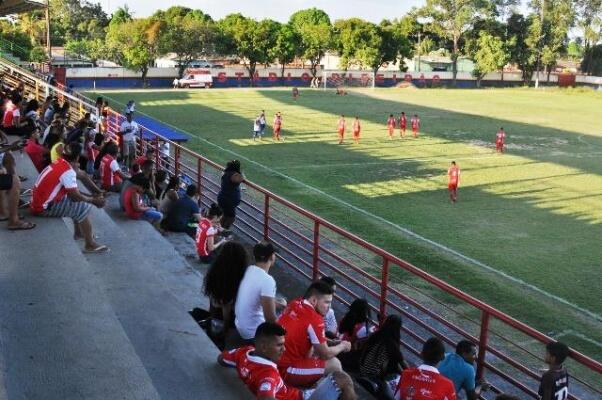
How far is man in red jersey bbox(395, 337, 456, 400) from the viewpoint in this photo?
4957 millimetres

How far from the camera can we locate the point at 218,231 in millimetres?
9766

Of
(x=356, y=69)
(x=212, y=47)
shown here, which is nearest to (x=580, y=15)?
(x=356, y=69)

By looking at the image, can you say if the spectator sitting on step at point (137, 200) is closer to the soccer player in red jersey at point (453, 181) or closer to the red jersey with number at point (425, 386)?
the red jersey with number at point (425, 386)

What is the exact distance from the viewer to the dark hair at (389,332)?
5883 millimetres

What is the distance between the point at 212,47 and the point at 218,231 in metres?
70.6

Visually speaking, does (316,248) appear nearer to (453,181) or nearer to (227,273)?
(227,273)

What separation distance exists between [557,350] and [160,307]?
3.82 m

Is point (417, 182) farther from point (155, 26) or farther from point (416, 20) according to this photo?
point (416, 20)

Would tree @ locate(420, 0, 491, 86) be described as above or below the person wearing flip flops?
above

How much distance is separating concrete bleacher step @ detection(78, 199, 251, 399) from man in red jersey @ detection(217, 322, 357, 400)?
0.96 feet

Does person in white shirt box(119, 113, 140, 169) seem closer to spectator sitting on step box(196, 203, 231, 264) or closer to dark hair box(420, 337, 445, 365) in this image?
spectator sitting on step box(196, 203, 231, 264)

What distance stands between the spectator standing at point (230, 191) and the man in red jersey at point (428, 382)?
599cm

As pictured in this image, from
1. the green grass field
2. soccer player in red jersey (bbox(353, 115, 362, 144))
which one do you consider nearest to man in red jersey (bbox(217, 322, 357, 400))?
the green grass field

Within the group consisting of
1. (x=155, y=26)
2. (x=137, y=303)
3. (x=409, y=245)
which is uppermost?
(x=155, y=26)
